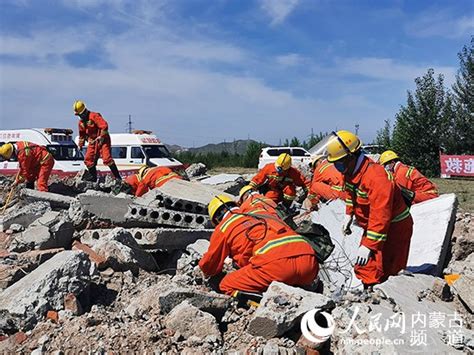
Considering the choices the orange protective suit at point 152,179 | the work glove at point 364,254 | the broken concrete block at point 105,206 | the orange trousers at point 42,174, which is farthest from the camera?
the orange trousers at point 42,174

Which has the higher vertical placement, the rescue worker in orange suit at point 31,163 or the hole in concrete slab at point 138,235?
the rescue worker in orange suit at point 31,163

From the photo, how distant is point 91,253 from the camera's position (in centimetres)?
551

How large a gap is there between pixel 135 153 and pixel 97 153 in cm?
542

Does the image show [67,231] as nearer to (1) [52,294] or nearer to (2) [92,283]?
(2) [92,283]

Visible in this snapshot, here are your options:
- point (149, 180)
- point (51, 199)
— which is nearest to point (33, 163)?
point (51, 199)

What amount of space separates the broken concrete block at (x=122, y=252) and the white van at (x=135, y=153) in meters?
9.40

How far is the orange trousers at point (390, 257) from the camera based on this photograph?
4.43 metres

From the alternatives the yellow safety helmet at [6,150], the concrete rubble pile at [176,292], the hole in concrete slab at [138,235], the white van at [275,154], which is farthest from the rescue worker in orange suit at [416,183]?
the white van at [275,154]

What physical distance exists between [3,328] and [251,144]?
90.6ft

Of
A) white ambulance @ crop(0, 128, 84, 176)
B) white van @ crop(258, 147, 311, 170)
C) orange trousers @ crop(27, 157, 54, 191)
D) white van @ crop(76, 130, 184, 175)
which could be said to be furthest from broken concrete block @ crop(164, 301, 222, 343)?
white van @ crop(258, 147, 311, 170)

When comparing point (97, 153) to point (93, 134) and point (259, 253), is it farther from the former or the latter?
point (259, 253)

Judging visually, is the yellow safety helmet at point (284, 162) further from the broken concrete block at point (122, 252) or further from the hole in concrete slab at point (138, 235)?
the broken concrete block at point (122, 252)

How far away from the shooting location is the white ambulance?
13742mm

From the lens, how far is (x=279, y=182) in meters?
8.34
